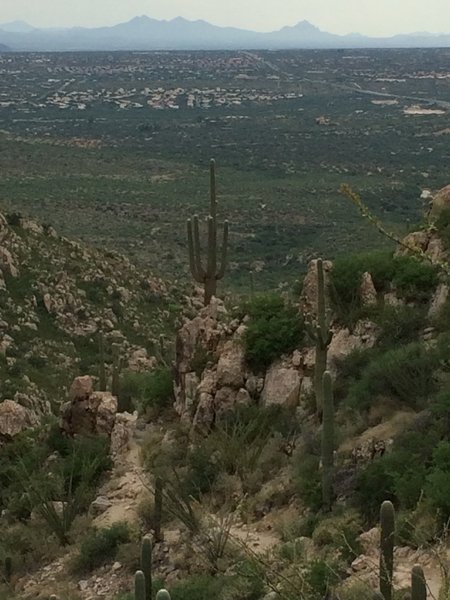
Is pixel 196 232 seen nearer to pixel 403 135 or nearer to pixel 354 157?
pixel 354 157

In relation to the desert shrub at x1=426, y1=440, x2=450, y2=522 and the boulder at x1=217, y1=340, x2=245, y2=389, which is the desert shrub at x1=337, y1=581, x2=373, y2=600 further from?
the boulder at x1=217, y1=340, x2=245, y2=389

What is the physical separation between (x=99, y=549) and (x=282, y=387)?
365 centimetres

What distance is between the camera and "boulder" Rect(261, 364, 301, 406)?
491 inches

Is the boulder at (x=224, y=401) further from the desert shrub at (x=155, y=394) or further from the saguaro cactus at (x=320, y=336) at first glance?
the desert shrub at (x=155, y=394)

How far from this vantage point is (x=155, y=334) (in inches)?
971

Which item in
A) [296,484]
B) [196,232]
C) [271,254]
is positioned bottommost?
[271,254]

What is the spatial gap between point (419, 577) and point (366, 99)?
11501cm

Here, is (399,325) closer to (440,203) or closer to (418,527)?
(440,203)

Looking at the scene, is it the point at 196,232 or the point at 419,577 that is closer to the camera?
the point at 419,577

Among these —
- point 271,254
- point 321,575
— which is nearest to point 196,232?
point 321,575

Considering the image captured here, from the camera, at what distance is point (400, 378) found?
1104cm

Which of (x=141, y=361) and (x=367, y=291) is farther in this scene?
(x=141, y=361)

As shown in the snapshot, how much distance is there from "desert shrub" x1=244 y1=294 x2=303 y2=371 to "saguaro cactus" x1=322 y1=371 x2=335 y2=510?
Result: 10.5ft

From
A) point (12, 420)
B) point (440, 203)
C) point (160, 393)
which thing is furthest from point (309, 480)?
point (12, 420)
